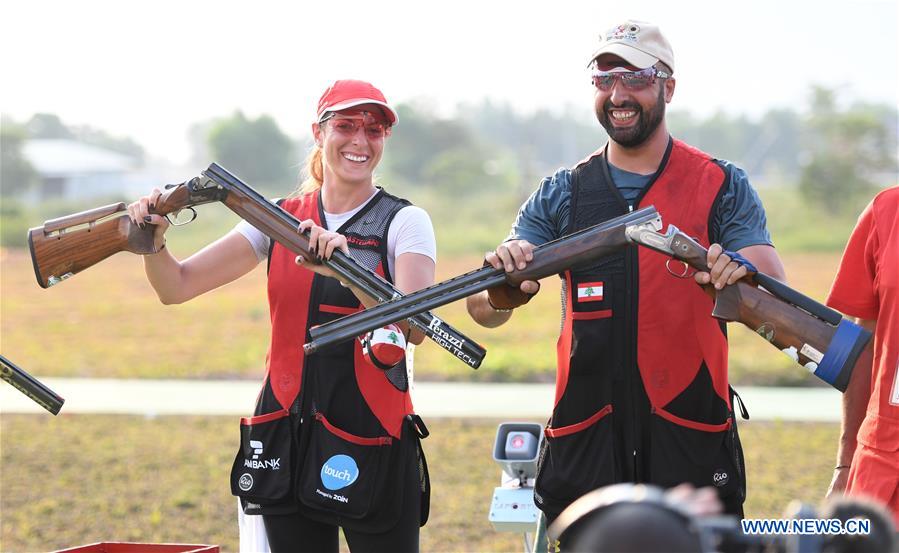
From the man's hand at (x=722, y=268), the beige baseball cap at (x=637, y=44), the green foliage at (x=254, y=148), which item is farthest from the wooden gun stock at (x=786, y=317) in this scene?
the green foliage at (x=254, y=148)

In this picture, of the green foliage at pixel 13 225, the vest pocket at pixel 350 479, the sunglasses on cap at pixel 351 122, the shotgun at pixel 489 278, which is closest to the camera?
the shotgun at pixel 489 278

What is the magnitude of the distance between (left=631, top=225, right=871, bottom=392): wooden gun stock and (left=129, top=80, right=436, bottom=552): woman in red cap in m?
0.98

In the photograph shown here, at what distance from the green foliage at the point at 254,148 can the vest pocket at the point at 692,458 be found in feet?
115

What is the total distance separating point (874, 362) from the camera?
3.69 m

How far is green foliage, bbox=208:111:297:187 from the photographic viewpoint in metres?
38.5

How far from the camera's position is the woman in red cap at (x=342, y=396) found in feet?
→ 13.5

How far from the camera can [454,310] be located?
1972 cm

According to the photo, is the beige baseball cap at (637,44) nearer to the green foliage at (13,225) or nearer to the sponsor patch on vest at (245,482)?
the sponsor patch on vest at (245,482)

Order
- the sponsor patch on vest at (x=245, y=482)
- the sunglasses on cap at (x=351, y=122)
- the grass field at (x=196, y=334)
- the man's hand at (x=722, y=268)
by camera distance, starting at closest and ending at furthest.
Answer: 1. the man's hand at (x=722, y=268)
2. the sponsor patch on vest at (x=245, y=482)
3. the sunglasses on cap at (x=351, y=122)
4. the grass field at (x=196, y=334)

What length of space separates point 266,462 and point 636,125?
6.36 feet

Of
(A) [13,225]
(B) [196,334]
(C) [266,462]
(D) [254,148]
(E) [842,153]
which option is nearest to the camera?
(C) [266,462]

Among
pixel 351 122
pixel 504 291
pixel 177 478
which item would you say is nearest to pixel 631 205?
pixel 504 291

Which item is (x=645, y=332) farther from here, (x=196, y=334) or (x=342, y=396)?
(x=196, y=334)

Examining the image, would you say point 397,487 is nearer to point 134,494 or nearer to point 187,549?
point 187,549
